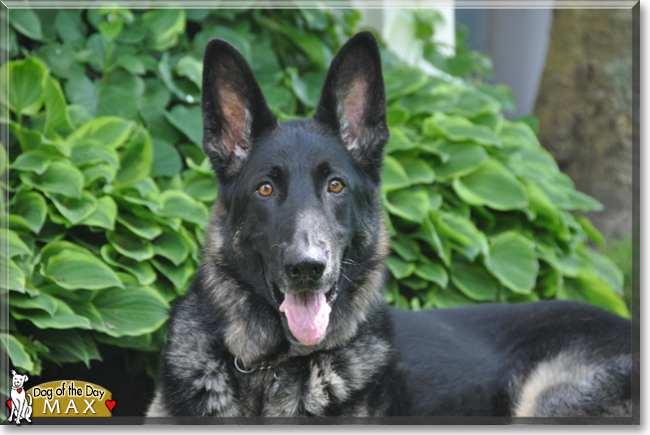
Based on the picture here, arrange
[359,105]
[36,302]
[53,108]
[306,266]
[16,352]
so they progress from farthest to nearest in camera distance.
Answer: [53,108] < [36,302] < [16,352] < [359,105] < [306,266]

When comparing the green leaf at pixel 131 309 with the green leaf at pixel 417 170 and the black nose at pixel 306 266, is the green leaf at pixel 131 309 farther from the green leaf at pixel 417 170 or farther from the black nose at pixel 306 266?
the green leaf at pixel 417 170

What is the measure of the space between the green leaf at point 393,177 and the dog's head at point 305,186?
1.97 meters

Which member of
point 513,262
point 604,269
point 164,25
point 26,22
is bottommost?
point 604,269

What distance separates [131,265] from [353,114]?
1978 millimetres

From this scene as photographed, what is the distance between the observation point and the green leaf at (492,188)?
17.9 ft

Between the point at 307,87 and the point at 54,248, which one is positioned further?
the point at 307,87

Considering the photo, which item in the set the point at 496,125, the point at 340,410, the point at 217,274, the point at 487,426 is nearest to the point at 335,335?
the point at 340,410

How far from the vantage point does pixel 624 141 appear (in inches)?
286

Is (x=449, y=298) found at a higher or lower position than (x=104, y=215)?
lower

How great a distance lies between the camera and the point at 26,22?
194 inches

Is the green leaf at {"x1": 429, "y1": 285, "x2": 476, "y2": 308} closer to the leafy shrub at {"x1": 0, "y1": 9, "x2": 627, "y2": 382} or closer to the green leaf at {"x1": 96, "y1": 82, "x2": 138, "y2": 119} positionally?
the leafy shrub at {"x1": 0, "y1": 9, "x2": 627, "y2": 382}

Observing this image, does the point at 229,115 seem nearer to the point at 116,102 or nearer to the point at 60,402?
the point at 60,402

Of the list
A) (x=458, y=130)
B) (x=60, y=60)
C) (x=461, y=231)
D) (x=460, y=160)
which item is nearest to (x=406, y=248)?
(x=461, y=231)

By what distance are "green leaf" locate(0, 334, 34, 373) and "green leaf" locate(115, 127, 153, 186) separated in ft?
4.72
